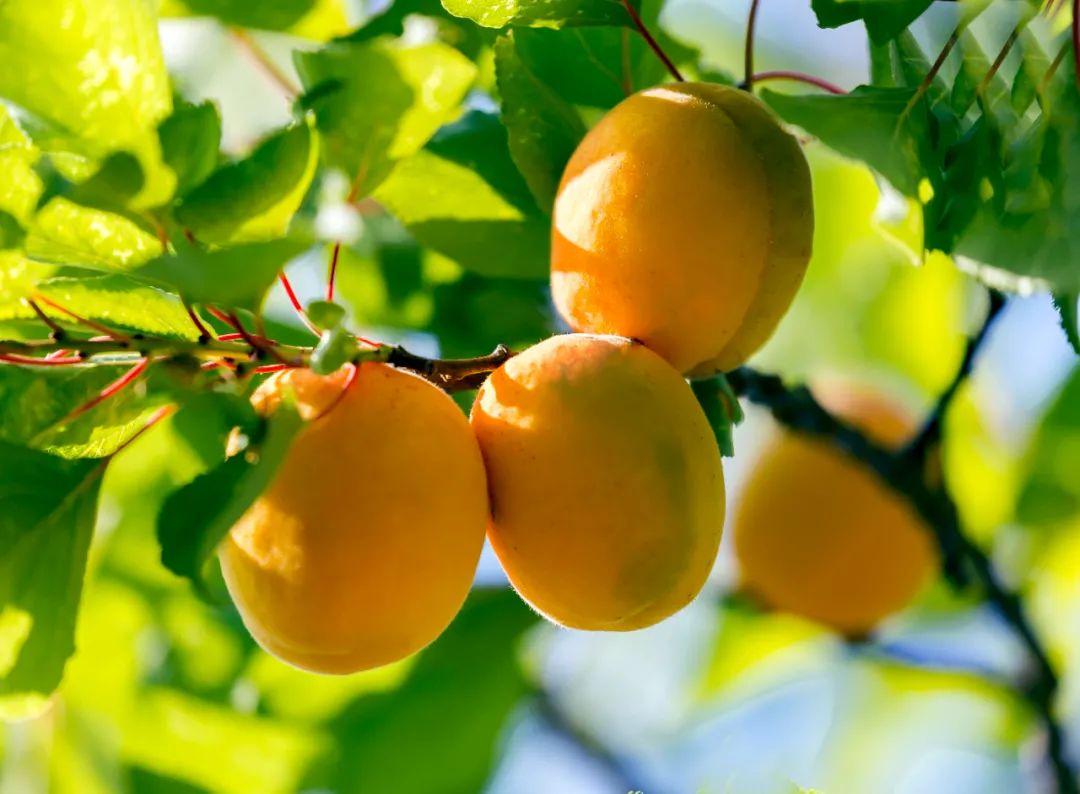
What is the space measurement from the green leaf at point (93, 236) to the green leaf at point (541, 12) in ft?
0.87

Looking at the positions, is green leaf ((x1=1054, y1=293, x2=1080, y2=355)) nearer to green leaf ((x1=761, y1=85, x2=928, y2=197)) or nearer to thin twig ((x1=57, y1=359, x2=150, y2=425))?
green leaf ((x1=761, y1=85, x2=928, y2=197))

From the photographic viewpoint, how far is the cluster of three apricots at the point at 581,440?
0.78m

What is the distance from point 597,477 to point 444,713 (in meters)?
1.01

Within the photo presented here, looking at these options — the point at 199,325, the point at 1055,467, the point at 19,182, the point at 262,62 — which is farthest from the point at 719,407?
the point at 1055,467

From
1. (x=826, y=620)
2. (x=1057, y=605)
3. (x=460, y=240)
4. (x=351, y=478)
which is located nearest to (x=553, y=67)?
(x=460, y=240)

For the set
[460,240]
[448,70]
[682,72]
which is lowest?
[460,240]

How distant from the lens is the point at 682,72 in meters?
1.19

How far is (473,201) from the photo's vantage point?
1.11 metres

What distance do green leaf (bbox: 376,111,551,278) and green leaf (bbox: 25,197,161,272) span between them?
337mm

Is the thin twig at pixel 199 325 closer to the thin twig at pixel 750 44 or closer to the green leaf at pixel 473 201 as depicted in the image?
the green leaf at pixel 473 201

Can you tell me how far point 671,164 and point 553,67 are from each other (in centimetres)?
24

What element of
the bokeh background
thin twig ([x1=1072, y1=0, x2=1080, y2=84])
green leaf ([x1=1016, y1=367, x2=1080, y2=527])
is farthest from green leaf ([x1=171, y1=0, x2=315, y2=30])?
green leaf ([x1=1016, y1=367, x2=1080, y2=527])

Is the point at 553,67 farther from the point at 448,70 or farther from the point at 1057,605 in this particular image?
the point at 1057,605

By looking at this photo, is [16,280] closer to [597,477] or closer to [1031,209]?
[597,477]
